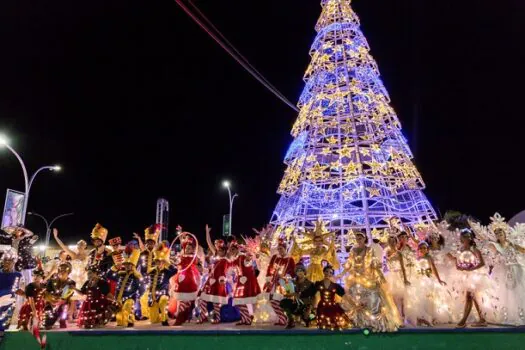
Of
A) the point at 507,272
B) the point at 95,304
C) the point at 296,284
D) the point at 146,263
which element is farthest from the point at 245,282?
the point at 507,272

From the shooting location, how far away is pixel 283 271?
758cm

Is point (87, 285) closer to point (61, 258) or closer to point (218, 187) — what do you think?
point (61, 258)

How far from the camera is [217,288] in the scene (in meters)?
7.78

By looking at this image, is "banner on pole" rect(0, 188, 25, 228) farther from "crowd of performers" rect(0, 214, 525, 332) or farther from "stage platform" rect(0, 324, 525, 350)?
"stage platform" rect(0, 324, 525, 350)

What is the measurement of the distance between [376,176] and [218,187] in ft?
95.5

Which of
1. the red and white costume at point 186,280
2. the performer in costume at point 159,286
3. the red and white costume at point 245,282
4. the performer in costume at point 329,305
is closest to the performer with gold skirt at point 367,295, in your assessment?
the performer in costume at point 329,305

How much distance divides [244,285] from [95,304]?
110 inches

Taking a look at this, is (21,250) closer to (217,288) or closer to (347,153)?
(217,288)

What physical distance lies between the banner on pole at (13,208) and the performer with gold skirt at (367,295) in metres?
13.5

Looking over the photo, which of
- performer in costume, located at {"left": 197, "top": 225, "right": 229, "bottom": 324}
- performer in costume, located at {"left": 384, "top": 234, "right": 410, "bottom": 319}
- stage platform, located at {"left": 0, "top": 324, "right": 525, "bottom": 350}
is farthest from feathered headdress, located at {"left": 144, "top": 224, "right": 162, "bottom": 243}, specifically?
performer in costume, located at {"left": 384, "top": 234, "right": 410, "bottom": 319}

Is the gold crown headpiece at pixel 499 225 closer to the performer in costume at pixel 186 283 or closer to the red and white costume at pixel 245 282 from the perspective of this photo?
the red and white costume at pixel 245 282

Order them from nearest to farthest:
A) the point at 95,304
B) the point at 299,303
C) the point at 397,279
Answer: the point at 299,303, the point at 95,304, the point at 397,279

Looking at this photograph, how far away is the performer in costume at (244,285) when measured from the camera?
752 cm

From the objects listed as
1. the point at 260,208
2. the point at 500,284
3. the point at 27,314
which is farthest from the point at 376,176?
the point at 260,208
